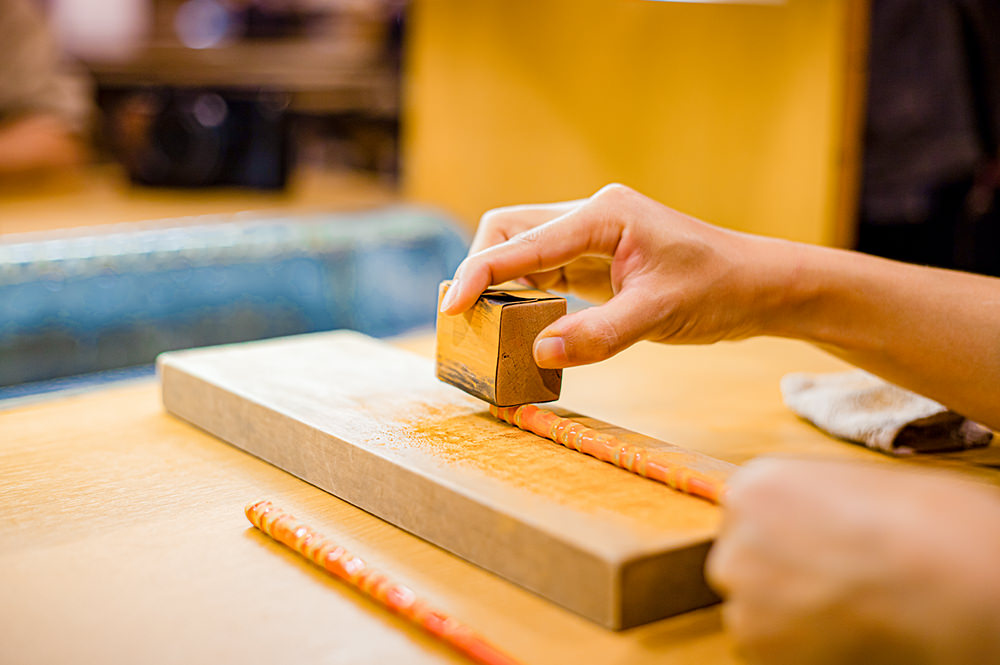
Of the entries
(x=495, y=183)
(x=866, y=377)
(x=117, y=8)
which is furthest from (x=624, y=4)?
(x=117, y=8)

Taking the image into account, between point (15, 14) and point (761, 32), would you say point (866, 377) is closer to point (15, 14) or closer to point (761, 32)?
point (761, 32)

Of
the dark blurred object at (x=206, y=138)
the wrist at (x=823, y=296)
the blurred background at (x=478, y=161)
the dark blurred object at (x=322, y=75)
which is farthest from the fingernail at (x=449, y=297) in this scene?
the dark blurred object at (x=322, y=75)

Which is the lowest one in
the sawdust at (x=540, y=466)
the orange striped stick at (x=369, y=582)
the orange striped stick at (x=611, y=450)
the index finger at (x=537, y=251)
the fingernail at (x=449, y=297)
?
the orange striped stick at (x=369, y=582)

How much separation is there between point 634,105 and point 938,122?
21.0 inches

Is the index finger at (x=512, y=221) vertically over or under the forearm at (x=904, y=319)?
over

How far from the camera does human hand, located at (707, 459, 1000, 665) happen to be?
1.32ft

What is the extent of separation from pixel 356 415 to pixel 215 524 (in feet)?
0.43

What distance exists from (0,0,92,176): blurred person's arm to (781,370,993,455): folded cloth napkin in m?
2.02

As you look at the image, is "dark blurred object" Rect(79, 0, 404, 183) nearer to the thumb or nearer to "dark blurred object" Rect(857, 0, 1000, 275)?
"dark blurred object" Rect(857, 0, 1000, 275)

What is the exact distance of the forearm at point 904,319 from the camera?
776 millimetres

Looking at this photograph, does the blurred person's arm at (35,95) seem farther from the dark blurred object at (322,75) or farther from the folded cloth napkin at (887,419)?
the folded cloth napkin at (887,419)

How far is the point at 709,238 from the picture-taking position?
2.49 ft

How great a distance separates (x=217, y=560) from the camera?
595 mm

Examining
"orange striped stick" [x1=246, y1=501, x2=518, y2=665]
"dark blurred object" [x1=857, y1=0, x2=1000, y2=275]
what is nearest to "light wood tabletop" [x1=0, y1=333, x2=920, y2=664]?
"orange striped stick" [x1=246, y1=501, x2=518, y2=665]
